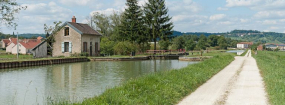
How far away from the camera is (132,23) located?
5084 cm

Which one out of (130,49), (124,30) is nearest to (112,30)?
(124,30)

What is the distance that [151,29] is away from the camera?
2057 inches

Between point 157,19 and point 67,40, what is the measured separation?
1763 cm

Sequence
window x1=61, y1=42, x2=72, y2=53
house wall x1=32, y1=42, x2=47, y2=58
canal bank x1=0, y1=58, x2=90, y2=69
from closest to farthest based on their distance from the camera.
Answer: canal bank x1=0, y1=58, x2=90, y2=69 → house wall x1=32, y1=42, x2=47, y2=58 → window x1=61, y1=42, x2=72, y2=53

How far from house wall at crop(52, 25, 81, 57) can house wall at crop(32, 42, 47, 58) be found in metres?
1.28

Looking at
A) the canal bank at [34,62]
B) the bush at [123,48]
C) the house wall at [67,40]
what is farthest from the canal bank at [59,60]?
the bush at [123,48]

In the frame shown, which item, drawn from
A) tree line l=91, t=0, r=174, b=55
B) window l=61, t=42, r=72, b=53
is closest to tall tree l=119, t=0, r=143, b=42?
tree line l=91, t=0, r=174, b=55

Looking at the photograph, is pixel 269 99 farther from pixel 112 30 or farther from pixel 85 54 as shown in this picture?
pixel 112 30

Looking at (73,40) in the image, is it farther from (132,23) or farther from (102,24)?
(102,24)

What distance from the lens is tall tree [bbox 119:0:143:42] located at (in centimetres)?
5126

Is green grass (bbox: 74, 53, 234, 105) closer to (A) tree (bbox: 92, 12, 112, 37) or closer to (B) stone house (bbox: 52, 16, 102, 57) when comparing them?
(B) stone house (bbox: 52, 16, 102, 57)

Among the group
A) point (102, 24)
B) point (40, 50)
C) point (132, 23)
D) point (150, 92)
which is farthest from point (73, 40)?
point (150, 92)

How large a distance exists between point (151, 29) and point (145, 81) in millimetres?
42234

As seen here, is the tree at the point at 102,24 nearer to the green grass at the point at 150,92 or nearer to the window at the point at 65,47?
the window at the point at 65,47
